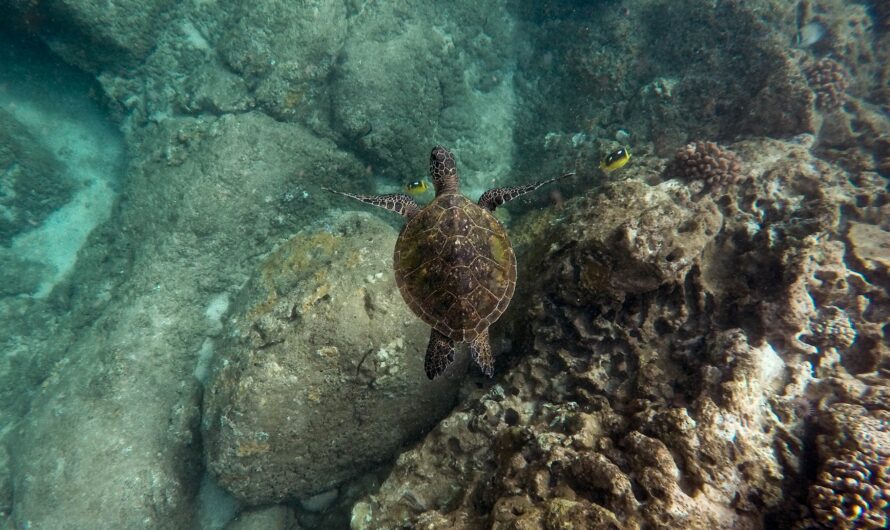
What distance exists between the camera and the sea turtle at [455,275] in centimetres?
432

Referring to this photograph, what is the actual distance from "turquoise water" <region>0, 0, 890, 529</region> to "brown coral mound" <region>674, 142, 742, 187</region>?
1.8 inches

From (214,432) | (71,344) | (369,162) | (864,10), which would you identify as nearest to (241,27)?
(369,162)

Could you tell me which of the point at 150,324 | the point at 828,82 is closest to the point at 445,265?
the point at 150,324

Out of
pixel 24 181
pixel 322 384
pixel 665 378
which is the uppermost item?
pixel 665 378

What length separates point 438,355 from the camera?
4.40m

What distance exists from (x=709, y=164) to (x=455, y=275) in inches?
165

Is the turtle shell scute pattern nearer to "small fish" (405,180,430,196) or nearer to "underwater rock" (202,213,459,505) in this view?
"underwater rock" (202,213,459,505)

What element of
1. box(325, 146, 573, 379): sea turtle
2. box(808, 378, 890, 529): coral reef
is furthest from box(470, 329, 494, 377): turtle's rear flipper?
box(808, 378, 890, 529): coral reef

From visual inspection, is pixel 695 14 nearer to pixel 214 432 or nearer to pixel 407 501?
pixel 407 501

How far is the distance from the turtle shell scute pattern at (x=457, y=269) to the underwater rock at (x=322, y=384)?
2.84 feet

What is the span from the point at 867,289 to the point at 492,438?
184 inches

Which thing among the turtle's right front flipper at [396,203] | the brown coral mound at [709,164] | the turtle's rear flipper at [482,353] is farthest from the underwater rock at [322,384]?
the brown coral mound at [709,164]

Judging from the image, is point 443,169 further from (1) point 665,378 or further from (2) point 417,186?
(1) point 665,378

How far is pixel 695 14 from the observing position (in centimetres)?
914
